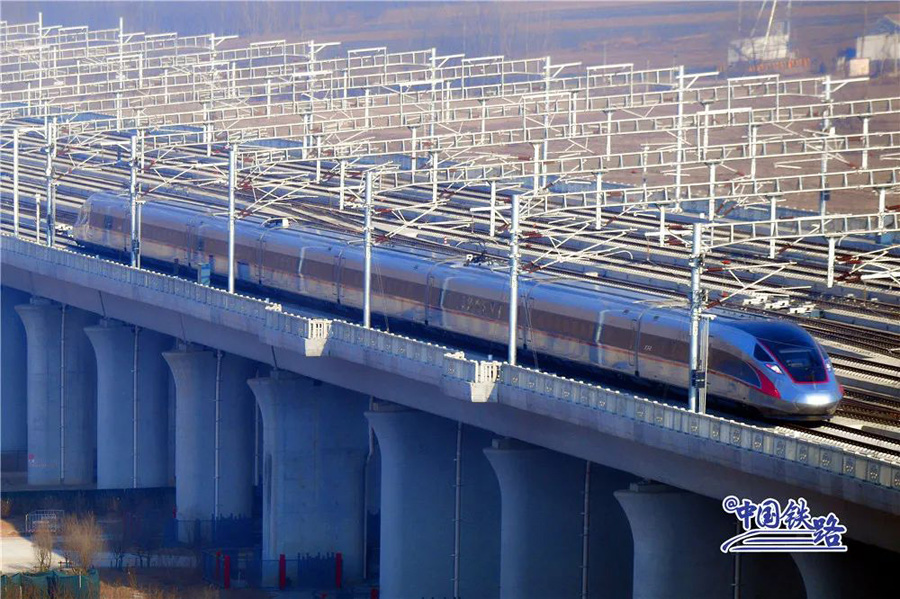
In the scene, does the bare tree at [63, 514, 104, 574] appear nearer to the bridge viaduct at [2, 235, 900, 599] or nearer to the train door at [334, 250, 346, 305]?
the bridge viaduct at [2, 235, 900, 599]

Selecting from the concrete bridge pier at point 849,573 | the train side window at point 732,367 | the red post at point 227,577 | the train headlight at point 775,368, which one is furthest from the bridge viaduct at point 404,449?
the train headlight at point 775,368

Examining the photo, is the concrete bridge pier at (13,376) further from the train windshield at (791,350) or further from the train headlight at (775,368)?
the train headlight at (775,368)

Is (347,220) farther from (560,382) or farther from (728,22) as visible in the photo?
(728,22)

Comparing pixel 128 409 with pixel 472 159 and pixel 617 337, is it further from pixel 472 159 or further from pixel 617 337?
pixel 617 337

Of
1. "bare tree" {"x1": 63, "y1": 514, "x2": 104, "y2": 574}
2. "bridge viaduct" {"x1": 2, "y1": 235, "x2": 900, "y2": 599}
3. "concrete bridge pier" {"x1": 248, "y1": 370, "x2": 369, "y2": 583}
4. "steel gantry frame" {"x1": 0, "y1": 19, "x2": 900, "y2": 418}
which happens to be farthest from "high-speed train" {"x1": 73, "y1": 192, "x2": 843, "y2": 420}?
"bare tree" {"x1": 63, "y1": 514, "x2": 104, "y2": 574}

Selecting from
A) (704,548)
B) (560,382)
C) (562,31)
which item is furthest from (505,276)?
(562,31)

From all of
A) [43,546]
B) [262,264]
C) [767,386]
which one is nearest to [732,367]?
[767,386]
